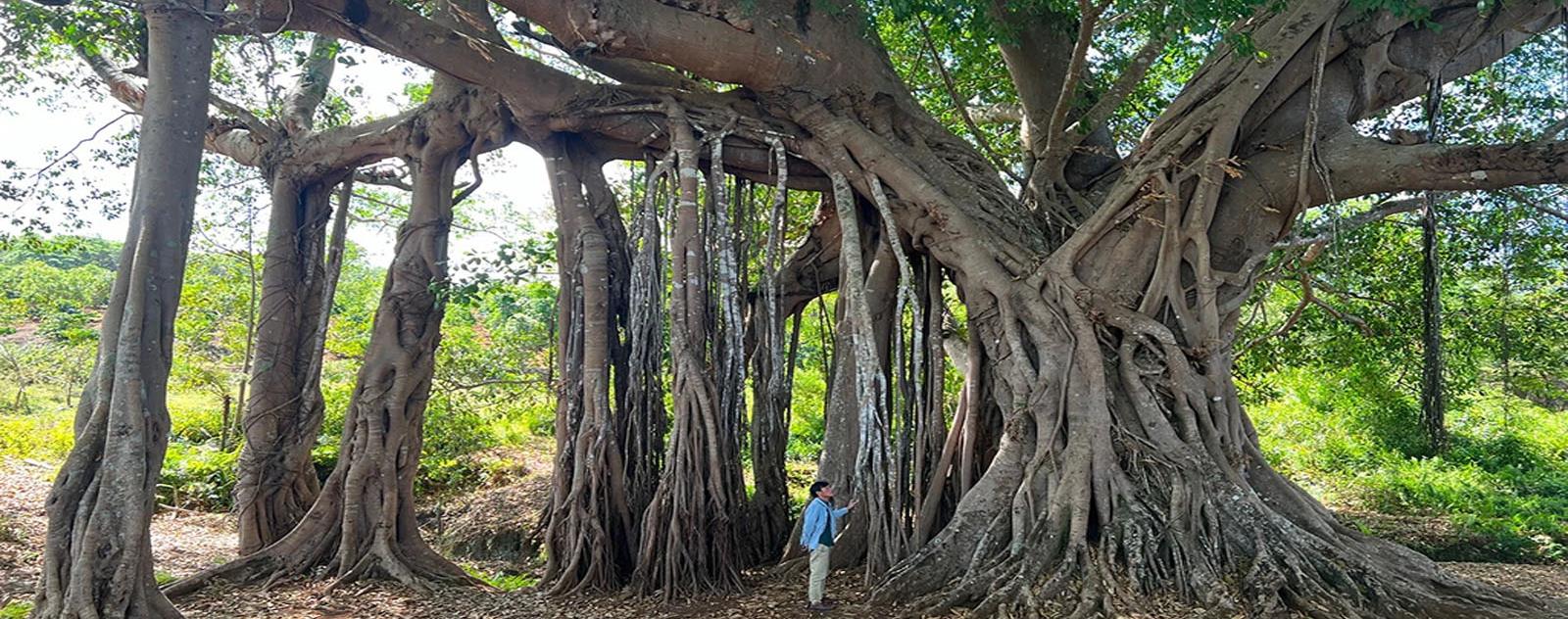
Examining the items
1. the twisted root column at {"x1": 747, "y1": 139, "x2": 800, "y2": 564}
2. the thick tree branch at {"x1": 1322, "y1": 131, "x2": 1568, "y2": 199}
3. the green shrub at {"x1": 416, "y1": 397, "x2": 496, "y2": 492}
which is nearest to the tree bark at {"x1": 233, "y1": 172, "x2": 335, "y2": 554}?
the twisted root column at {"x1": 747, "y1": 139, "x2": 800, "y2": 564}

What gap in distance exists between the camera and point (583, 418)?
566cm

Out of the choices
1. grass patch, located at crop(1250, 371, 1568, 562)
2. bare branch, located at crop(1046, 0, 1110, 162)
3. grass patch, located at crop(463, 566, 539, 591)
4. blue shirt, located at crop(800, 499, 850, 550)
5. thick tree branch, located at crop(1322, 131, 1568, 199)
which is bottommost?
grass patch, located at crop(463, 566, 539, 591)

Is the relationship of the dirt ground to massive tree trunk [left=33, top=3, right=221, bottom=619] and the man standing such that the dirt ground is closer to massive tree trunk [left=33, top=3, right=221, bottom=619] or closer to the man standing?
the man standing

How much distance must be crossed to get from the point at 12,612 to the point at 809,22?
17.1 feet

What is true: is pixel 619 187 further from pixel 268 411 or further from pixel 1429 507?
pixel 1429 507

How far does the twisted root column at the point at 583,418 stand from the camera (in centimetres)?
541

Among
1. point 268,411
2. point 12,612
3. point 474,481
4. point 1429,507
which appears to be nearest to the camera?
point 12,612

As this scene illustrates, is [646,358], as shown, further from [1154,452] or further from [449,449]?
[449,449]

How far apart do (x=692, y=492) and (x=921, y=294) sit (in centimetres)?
201

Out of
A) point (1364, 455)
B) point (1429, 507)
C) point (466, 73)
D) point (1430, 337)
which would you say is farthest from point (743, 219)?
point (1364, 455)

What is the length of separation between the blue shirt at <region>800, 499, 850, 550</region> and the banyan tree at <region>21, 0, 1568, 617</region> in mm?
364

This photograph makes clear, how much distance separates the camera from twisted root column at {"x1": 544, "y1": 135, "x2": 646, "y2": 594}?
5.41 metres

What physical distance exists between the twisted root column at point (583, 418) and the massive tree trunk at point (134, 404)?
1983 mm

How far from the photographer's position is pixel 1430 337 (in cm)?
597
